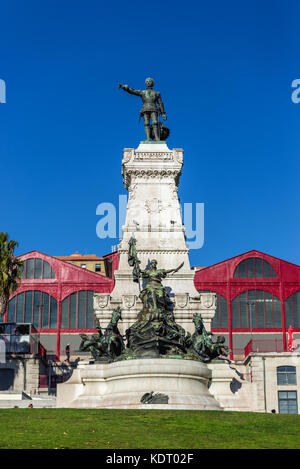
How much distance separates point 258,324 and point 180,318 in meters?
21.9

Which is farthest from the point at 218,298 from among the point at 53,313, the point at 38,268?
the point at 38,268

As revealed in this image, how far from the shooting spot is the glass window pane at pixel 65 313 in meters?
60.3

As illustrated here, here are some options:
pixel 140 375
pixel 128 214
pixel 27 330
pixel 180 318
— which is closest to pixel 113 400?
pixel 140 375

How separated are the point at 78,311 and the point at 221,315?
13164mm

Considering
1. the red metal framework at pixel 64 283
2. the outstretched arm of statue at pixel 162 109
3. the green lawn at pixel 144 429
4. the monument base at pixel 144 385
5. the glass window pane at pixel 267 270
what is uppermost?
the outstretched arm of statue at pixel 162 109

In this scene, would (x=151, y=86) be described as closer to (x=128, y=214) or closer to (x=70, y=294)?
(x=128, y=214)

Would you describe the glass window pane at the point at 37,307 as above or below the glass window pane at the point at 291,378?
above

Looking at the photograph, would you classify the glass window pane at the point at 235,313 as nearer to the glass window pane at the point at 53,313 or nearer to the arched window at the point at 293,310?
the arched window at the point at 293,310

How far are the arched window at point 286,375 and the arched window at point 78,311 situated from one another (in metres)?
19.9

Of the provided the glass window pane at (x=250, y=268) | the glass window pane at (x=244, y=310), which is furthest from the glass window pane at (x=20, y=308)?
the glass window pane at (x=250, y=268)

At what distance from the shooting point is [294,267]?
62781 mm

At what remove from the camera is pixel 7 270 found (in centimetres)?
4862

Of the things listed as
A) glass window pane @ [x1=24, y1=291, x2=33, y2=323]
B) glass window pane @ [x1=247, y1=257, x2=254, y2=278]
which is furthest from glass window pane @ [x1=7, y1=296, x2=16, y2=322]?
glass window pane @ [x1=247, y1=257, x2=254, y2=278]
